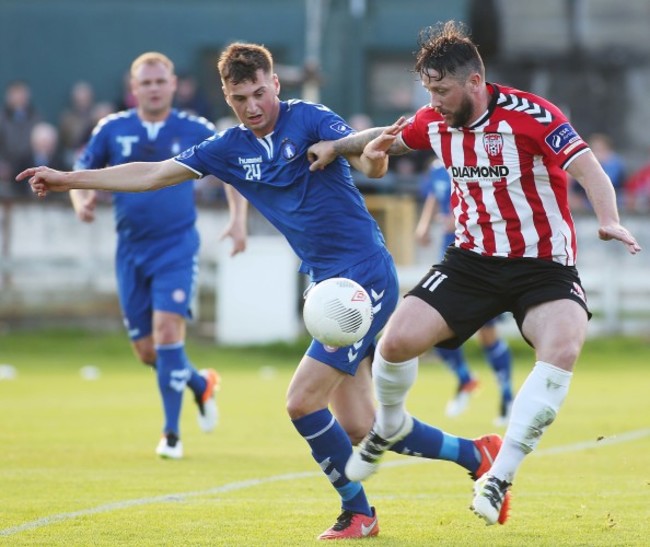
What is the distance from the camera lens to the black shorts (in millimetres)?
6719

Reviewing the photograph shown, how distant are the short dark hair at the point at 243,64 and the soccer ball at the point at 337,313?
113cm

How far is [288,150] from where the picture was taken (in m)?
7.02

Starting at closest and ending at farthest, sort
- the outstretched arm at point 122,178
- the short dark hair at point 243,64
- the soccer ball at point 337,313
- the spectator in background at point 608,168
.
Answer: the soccer ball at point 337,313 < the short dark hair at point 243,64 < the outstretched arm at point 122,178 < the spectator in background at point 608,168

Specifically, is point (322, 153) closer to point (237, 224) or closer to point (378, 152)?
point (378, 152)

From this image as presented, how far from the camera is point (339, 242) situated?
7.04 metres

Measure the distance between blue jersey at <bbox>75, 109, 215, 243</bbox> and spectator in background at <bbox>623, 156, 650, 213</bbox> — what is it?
11644 millimetres

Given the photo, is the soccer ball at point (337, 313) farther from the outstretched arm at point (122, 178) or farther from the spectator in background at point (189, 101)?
the spectator in background at point (189, 101)

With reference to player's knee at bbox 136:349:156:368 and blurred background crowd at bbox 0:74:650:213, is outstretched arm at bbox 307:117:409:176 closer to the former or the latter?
player's knee at bbox 136:349:156:368

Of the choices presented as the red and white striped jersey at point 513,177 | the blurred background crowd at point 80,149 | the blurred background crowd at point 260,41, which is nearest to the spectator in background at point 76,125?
the blurred background crowd at point 80,149

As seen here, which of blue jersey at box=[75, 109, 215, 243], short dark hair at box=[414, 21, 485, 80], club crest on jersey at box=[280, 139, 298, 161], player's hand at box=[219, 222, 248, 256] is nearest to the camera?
short dark hair at box=[414, 21, 485, 80]

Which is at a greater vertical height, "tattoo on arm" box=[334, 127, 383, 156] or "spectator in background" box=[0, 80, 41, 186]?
"tattoo on arm" box=[334, 127, 383, 156]

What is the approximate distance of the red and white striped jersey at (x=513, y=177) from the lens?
22.0 ft

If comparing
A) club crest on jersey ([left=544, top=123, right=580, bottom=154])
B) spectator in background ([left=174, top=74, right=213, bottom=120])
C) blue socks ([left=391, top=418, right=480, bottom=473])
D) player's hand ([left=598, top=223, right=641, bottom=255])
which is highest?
club crest on jersey ([left=544, top=123, right=580, bottom=154])

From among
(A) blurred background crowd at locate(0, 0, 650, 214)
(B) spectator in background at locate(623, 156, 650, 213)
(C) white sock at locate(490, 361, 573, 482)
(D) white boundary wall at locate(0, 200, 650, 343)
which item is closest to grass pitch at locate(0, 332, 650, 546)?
(C) white sock at locate(490, 361, 573, 482)
